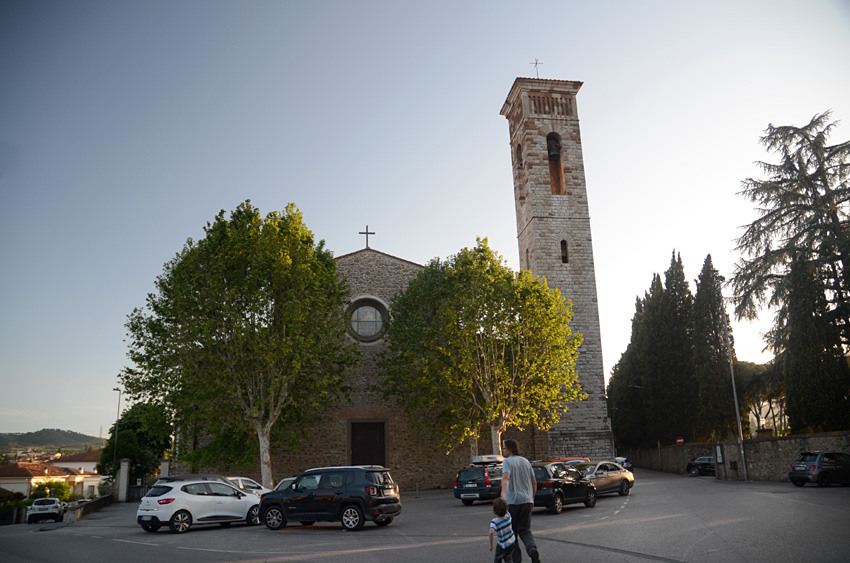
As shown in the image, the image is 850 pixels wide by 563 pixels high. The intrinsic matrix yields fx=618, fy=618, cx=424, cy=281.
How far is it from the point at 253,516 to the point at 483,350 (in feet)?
38.6

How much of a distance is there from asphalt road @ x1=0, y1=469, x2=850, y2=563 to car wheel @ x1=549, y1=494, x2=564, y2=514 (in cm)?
20

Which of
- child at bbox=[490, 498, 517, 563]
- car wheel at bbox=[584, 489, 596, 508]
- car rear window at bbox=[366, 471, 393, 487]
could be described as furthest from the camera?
car wheel at bbox=[584, 489, 596, 508]

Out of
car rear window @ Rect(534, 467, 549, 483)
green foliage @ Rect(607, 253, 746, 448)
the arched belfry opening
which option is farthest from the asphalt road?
green foliage @ Rect(607, 253, 746, 448)

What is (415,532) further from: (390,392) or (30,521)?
(30,521)

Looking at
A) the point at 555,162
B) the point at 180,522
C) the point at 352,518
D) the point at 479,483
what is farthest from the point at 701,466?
the point at 180,522

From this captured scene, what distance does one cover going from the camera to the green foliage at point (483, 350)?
83.6 feet

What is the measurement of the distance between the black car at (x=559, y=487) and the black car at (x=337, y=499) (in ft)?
12.7

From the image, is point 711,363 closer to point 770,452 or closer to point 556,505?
point 770,452

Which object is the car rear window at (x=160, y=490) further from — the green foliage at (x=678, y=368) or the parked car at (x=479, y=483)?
the green foliage at (x=678, y=368)

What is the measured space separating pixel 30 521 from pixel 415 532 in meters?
31.6

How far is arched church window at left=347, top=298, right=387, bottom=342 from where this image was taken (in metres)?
29.6

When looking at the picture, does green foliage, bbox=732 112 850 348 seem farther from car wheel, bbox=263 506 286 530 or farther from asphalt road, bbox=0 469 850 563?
car wheel, bbox=263 506 286 530

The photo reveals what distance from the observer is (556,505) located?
1571 cm

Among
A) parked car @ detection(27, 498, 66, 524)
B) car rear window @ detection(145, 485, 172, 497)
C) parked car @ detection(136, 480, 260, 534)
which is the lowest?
parked car @ detection(27, 498, 66, 524)
